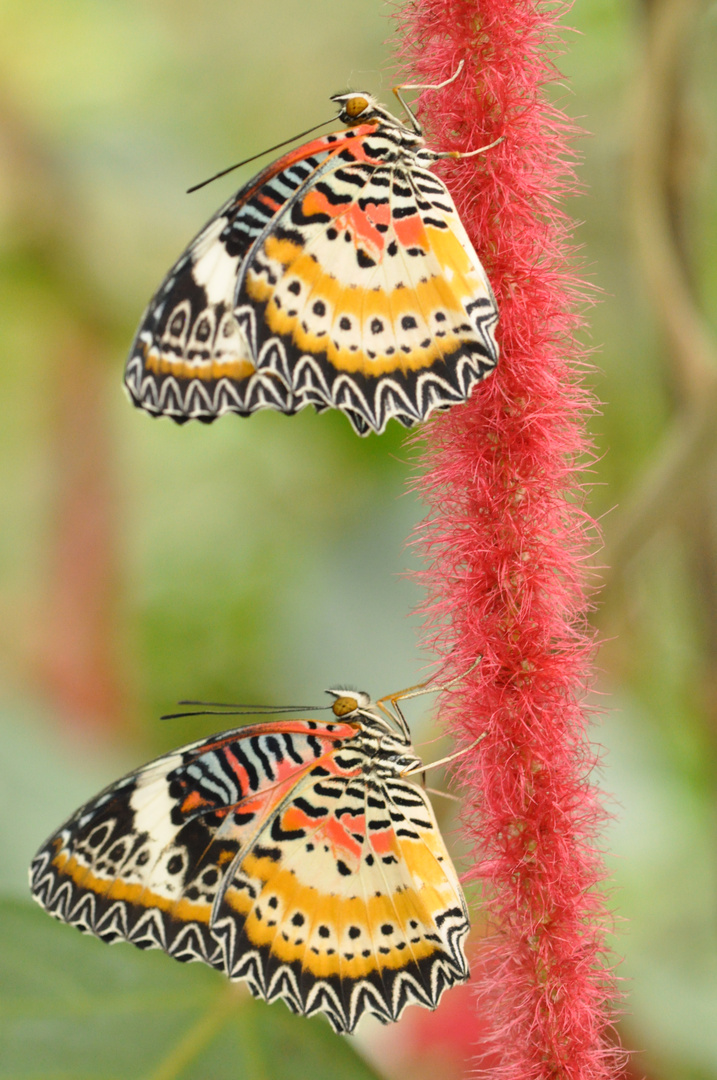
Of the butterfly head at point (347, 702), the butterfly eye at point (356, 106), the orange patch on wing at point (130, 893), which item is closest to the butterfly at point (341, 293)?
the butterfly eye at point (356, 106)

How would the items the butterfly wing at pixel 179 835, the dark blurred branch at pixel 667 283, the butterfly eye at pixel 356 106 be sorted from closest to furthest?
the butterfly eye at pixel 356 106 → the butterfly wing at pixel 179 835 → the dark blurred branch at pixel 667 283

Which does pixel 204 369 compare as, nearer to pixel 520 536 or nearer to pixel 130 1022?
pixel 520 536

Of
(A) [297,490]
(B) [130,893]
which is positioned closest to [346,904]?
(B) [130,893]

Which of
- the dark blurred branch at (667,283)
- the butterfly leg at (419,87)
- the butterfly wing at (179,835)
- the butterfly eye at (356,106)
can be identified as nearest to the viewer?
the butterfly leg at (419,87)

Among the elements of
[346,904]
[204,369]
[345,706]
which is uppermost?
[204,369]

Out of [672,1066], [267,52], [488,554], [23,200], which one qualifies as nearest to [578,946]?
[488,554]

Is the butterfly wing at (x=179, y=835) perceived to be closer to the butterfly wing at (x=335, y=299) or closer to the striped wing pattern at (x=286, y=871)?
the striped wing pattern at (x=286, y=871)

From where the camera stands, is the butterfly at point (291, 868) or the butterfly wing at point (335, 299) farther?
the butterfly at point (291, 868)

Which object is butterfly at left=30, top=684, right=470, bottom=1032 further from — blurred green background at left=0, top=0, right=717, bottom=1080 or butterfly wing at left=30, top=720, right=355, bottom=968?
blurred green background at left=0, top=0, right=717, bottom=1080
